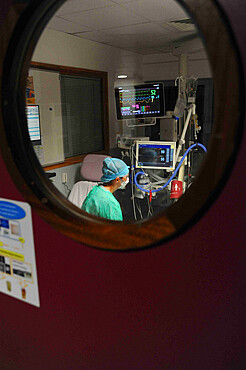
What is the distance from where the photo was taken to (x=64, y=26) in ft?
9.96

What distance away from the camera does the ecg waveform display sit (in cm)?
273

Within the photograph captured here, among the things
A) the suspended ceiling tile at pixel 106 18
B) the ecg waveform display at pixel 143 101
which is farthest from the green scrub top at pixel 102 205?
the suspended ceiling tile at pixel 106 18

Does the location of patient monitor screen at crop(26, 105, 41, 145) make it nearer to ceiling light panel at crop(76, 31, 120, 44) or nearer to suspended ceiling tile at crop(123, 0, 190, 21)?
ceiling light panel at crop(76, 31, 120, 44)

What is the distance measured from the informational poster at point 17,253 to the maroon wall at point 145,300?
23 mm

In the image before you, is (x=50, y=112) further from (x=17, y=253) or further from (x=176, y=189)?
(x=17, y=253)

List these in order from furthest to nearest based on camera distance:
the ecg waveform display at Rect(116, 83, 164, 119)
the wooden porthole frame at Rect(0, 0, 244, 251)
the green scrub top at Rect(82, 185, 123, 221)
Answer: the ecg waveform display at Rect(116, 83, 164, 119) < the green scrub top at Rect(82, 185, 123, 221) < the wooden porthole frame at Rect(0, 0, 244, 251)

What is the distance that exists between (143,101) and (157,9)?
27.5 inches

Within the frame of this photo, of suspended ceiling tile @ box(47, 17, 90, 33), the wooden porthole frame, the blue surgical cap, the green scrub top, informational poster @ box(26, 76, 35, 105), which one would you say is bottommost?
the green scrub top

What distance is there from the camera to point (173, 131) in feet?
10.6

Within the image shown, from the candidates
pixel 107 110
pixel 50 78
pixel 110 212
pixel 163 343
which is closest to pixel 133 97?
pixel 50 78

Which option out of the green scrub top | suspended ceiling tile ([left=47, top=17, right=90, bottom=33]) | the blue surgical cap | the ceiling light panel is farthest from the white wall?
the green scrub top

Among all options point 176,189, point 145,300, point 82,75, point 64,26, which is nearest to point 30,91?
point 64,26

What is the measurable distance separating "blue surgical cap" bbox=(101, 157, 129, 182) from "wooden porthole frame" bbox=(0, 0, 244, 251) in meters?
1.22

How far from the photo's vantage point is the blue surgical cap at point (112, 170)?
78.5 inches
